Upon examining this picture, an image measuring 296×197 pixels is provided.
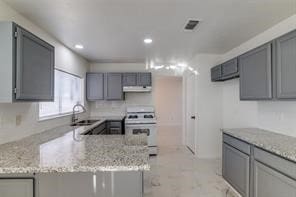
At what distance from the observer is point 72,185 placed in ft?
6.07

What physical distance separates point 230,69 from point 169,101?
7504 mm

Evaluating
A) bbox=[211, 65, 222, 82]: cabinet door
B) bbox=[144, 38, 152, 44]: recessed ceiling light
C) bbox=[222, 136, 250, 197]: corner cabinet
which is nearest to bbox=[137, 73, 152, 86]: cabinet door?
bbox=[211, 65, 222, 82]: cabinet door

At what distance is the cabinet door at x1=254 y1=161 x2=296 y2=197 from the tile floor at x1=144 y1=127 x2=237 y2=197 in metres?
0.79

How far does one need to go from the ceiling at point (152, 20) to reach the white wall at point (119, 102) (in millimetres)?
1804

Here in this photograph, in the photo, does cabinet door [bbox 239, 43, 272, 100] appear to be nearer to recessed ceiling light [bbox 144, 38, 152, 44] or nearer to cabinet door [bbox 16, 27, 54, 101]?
recessed ceiling light [bbox 144, 38, 152, 44]

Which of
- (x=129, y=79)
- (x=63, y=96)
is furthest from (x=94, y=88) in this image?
(x=63, y=96)

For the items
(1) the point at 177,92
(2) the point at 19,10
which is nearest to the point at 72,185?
(2) the point at 19,10

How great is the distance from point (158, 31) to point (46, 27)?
1.61 meters

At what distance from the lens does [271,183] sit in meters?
2.38

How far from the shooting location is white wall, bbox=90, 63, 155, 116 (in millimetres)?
6395

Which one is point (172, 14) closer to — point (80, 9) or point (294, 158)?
point (80, 9)

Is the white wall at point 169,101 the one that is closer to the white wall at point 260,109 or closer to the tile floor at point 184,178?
the tile floor at point 184,178

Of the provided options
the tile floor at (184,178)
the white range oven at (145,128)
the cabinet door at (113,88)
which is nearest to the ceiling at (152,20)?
the cabinet door at (113,88)

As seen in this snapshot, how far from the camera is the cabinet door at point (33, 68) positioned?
2.12m
